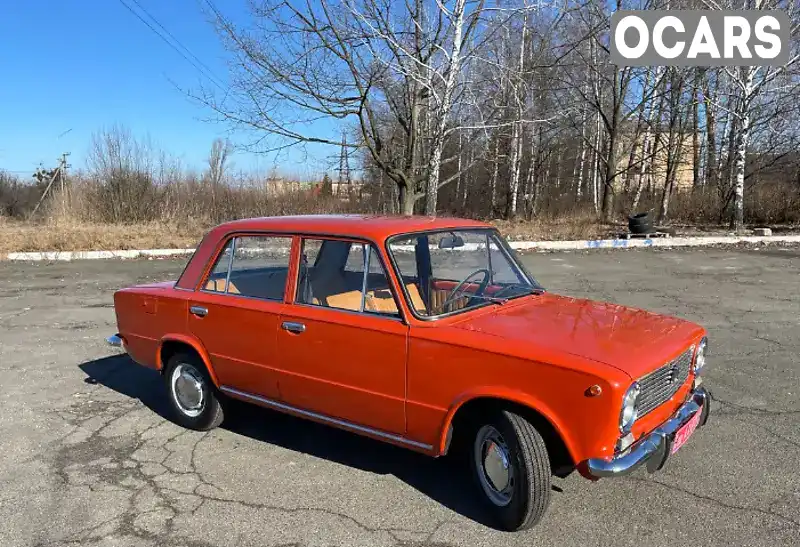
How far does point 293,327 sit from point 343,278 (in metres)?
0.50

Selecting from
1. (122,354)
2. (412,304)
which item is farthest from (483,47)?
(412,304)

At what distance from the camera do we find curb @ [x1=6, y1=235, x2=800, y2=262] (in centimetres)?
1493

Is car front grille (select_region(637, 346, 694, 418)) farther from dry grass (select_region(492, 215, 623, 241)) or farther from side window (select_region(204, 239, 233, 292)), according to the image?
dry grass (select_region(492, 215, 623, 241))

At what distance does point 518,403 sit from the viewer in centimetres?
288

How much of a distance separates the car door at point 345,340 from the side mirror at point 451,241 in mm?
587

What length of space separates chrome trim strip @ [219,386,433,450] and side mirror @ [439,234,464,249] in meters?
1.30

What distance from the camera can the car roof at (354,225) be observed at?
366 centimetres

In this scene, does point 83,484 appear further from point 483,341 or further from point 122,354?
point 122,354

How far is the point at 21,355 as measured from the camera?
21.0 ft

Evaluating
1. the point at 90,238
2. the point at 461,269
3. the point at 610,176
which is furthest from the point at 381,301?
the point at 610,176

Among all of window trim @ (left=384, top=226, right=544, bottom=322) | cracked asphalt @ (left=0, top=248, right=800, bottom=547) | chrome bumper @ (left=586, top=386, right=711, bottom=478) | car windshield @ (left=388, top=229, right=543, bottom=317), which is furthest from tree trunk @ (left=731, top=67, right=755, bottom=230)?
chrome bumper @ (left=586, top=386, right=711, bottom=478)

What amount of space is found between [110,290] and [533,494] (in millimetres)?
9729

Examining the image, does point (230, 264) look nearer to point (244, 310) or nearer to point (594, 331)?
point (244, 310)

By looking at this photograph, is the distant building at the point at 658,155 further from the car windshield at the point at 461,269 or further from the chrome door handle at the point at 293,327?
the chrome door handle at the point at 293,327
